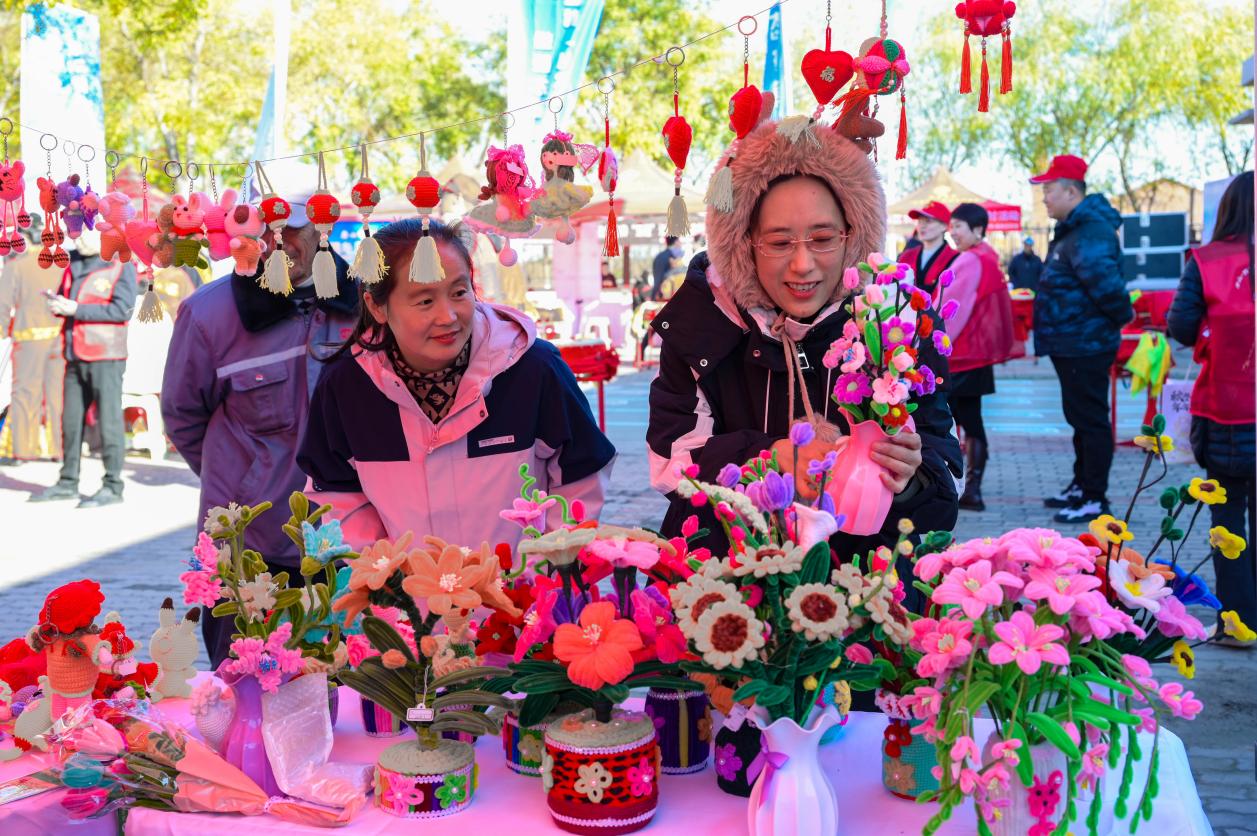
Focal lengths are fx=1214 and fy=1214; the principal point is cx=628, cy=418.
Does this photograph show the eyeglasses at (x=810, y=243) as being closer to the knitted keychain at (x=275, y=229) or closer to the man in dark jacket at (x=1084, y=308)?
the knitted keychain at (x=275, y=229)

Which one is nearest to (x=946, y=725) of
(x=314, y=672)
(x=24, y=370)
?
(x=314, y=672)

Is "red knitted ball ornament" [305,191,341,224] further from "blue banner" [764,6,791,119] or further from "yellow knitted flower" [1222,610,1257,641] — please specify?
"blue banner" [764,6,791,119]

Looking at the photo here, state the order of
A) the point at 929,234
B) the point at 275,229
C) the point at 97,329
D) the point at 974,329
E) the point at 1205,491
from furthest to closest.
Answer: the point at 97,329 → the point at 929,234 → the point at 974,329 → the point at 275,229 → the point at 1205,491

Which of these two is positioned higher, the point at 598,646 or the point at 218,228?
the point at 218,228

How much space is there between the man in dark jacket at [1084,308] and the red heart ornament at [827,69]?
4.64m

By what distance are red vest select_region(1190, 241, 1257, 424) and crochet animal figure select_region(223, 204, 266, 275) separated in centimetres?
338

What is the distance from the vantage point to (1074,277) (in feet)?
21.2

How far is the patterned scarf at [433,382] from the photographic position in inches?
99.9

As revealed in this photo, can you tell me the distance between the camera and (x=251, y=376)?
3.23 meters

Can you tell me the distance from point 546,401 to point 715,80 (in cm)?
2442

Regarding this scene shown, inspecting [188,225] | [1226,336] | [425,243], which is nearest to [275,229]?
[188,225]

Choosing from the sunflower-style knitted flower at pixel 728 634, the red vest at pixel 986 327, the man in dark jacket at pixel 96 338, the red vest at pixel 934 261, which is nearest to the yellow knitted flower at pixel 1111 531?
the sunflower-style knitted flower at pixel 728 634

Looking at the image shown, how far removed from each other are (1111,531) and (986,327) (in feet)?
18.7

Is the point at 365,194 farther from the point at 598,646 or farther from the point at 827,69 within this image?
the point at 598,646
